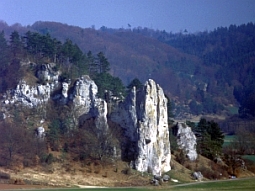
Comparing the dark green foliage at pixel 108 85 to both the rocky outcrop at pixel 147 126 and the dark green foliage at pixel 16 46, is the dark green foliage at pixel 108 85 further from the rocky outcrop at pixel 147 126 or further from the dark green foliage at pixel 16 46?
the dark green foliage at pixel 16 46

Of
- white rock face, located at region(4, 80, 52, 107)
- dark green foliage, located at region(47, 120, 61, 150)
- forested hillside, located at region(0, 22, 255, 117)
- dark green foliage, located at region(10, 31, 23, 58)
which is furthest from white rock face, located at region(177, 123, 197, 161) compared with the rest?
forested hillside, located at region(0, 22, 255, 117)

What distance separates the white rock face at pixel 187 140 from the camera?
5378 centimetres

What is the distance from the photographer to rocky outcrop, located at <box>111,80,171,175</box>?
4712cm

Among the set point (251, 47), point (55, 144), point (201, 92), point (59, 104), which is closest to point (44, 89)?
point (59, 104)

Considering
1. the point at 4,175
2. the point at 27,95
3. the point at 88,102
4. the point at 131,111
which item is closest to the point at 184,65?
the point at 88,102

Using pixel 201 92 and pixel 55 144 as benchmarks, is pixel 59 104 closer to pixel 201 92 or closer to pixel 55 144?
pixel 55 144

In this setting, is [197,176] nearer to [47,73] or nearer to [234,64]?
[47,73]

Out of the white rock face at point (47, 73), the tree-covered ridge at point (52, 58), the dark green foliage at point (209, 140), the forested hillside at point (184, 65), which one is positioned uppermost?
the forested hillside at point (184, 65)

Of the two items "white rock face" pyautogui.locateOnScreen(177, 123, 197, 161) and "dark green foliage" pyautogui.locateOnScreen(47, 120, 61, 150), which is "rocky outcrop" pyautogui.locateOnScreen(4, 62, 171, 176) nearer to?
"dark green foliage" pyautogui.locateOnScreen(47, 120, 61, 150)

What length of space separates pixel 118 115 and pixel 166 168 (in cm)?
700

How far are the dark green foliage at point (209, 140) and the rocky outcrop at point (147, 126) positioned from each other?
333 inches

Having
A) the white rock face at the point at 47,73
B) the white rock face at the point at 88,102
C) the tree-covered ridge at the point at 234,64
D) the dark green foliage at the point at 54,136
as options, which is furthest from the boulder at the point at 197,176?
the tree-covered ridge at the point at 234,64

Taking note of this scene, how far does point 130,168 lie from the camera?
153 ft

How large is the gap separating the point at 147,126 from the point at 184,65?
12785 cm
